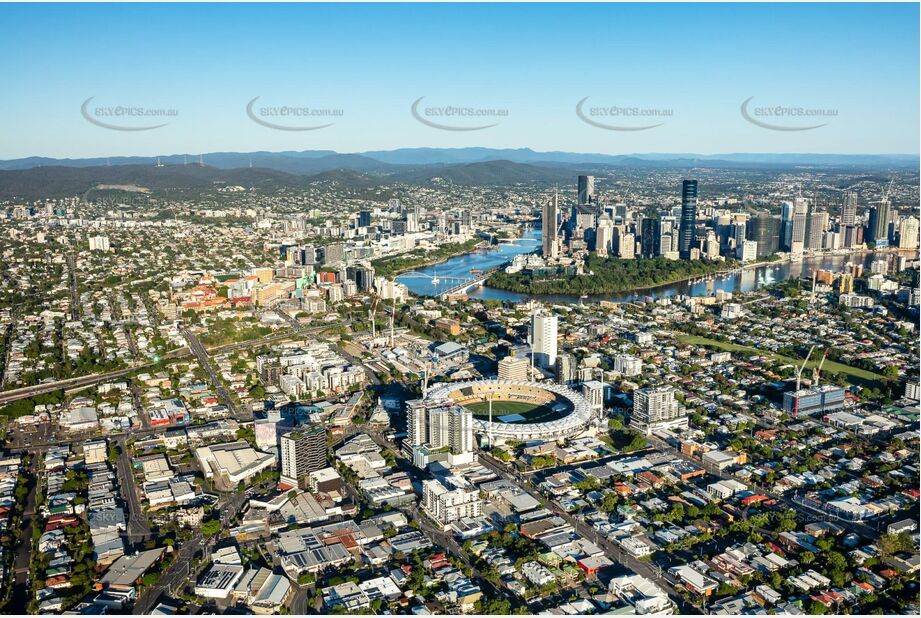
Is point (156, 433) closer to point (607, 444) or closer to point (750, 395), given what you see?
point (607, 444)

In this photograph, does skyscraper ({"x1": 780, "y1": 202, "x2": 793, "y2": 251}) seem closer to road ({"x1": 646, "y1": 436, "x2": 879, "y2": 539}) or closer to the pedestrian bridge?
the pedestrian bridge

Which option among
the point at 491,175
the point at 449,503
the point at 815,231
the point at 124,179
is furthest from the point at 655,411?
the point at 491,175

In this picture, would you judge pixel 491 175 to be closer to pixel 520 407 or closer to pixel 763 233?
pixel 763 233

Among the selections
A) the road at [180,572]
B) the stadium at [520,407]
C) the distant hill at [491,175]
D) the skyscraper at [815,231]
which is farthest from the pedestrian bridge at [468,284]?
the distant hill at [491,175]

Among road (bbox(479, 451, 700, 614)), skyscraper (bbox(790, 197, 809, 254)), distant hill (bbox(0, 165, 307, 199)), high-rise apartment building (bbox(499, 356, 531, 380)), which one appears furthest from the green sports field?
distant hill (bbox(0, 165, 307, 199))

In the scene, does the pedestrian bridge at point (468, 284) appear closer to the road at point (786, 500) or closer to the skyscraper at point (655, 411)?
the skyscraper at point (655, 411)
